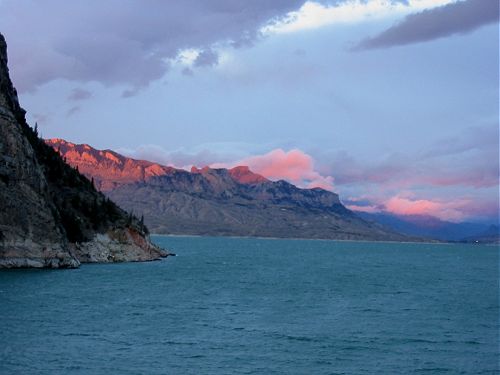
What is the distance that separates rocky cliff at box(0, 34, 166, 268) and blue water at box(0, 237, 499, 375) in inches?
232

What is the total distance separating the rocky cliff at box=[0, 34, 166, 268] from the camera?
105 m

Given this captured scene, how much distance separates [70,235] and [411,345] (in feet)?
299

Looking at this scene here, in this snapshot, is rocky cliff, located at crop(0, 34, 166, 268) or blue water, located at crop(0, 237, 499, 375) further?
rocky cliff, located at crop(0, 34, 166, 268)

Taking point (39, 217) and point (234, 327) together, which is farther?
point (39, 217)

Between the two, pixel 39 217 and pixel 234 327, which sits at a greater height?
pixel 39 217

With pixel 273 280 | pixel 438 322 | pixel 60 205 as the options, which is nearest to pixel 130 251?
pixel 60 205

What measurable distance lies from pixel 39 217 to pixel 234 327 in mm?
55520

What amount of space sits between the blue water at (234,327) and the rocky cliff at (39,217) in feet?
19.3

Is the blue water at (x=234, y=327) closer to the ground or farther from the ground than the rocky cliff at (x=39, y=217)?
closer to the ground

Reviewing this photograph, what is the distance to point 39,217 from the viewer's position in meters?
108

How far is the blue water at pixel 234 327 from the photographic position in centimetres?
5022

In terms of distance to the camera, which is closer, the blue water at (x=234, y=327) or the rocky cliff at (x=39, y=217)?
the blue water at (x=234, y=327)

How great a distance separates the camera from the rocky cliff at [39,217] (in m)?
105

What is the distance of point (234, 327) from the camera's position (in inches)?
2601
